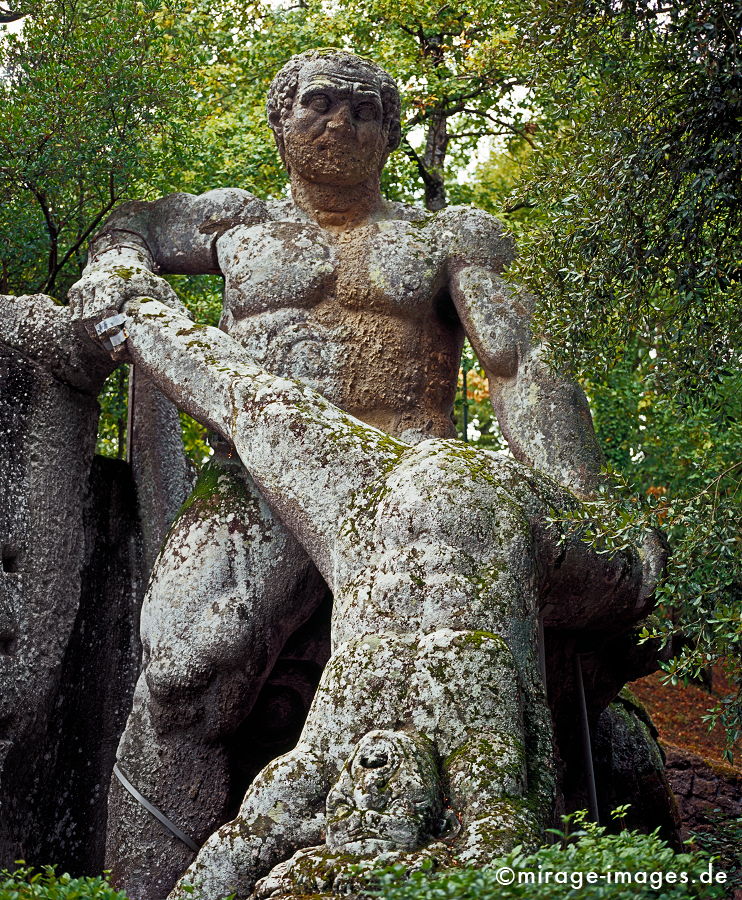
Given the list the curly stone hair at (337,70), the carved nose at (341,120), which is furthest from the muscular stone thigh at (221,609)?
the curly stone hair at (337,70)

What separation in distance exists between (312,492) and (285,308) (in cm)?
137

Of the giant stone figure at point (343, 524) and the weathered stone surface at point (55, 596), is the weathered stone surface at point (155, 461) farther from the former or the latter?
the giant stone figure at point (343, 524)

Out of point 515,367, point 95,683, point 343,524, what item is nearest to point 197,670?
point 343,524

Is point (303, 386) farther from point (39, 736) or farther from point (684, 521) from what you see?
point (39, 736)

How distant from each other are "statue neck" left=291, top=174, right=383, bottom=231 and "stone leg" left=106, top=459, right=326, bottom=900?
1568mm

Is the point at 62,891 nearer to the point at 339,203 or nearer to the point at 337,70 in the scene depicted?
the point at 339,203

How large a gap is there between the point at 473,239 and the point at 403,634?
2396 millimetres

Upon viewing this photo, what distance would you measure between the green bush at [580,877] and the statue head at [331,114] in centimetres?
358

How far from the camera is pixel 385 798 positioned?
3393 millimetres

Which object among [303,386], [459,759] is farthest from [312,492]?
[459,759]

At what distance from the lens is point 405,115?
13570 millimetres

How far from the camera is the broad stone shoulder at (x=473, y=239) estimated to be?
5750 mm

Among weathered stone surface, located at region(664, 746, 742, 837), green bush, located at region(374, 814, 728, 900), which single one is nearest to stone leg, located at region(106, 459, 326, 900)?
green bush, located at region(374, 814, 728, 900)

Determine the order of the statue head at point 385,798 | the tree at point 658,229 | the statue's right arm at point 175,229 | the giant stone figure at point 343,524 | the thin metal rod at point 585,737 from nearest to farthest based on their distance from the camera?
the statue head at point 385,798 → the giant stone figure at point 343,524 → the tree at point 658,229 → the thin metal rod at point 585,737 → the statue's right arm at point 175,229
